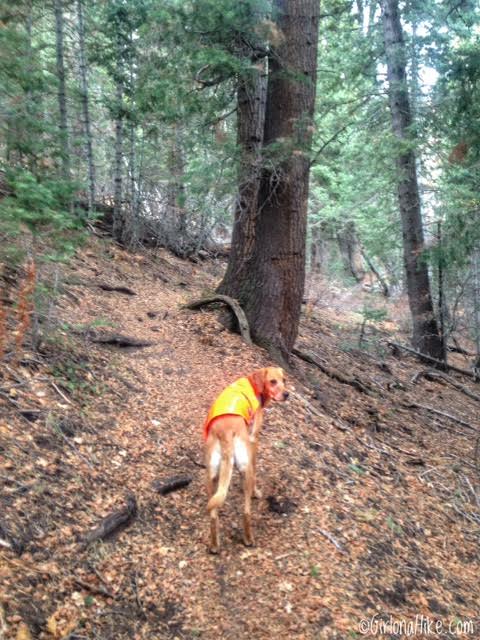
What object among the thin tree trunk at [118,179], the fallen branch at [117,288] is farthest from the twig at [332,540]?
the thin tree trunk at [118,179]

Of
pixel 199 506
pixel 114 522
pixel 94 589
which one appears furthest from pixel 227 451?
pixel 94 589

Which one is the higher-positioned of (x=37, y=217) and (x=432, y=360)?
(x=37, y=217)

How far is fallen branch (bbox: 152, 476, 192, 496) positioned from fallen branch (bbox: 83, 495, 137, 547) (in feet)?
1.01

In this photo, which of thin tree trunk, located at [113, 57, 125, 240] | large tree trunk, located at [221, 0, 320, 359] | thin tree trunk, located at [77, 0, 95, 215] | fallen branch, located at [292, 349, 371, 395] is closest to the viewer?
large tree trunk, located at [221, 0, 320, 359]

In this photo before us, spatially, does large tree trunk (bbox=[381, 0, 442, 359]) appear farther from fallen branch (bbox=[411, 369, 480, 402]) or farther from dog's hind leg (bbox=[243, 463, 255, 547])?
dog's hind leg (bbox=[243, 463, 255, 547])

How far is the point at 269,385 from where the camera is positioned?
16.2ft

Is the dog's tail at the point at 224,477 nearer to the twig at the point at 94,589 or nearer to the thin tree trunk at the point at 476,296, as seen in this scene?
the twig at the point at 94,589

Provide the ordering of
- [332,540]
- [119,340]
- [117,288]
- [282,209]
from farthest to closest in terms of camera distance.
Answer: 1. [117,288]
2. [282,209]
3. [119,340]
4. [332,540]

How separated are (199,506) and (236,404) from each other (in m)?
1.09

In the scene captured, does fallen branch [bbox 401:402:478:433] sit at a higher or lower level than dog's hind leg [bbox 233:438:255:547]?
lower

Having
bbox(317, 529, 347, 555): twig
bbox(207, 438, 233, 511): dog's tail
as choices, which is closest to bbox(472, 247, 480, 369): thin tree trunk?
bbox(317, 529, 347, 555): twig

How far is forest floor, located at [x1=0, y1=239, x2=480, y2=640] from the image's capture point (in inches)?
135

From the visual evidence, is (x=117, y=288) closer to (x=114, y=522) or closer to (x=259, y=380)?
(x=259, y=380)

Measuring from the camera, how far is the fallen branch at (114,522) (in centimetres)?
376
